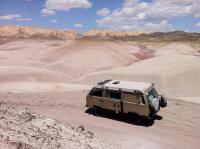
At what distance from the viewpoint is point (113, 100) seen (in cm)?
1891

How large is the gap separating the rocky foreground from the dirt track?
185cm

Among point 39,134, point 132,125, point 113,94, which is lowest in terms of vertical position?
point 132,125

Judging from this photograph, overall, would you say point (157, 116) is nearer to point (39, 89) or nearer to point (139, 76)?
point (39, 89)

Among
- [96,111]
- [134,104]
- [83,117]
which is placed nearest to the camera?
[134,104]

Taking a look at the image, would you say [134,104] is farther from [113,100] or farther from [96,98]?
[96,98]

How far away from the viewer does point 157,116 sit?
2002cm

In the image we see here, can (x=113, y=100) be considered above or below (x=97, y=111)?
above

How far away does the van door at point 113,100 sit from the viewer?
737 inches

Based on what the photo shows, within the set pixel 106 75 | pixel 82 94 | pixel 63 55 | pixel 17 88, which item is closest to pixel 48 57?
pixel 63 55

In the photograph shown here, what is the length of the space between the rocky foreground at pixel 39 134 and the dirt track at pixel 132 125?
1.85 meters

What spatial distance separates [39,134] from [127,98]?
21.0ft

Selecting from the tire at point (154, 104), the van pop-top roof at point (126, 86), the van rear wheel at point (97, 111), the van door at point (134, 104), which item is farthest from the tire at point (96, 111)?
the tire at point (154, 104)

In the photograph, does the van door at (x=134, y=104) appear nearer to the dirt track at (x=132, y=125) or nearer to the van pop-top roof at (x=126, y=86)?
the van pop-top roof at (x=126, y=86)

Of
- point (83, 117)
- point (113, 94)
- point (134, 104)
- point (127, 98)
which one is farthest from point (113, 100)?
point (83, 117)
